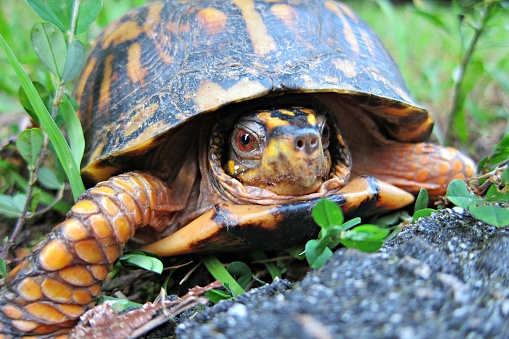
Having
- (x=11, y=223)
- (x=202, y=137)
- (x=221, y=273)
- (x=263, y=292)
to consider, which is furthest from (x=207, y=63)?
(x=11, y=223)

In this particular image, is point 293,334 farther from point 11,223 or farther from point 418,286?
point 11,223

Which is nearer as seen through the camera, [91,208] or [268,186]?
[91,208]

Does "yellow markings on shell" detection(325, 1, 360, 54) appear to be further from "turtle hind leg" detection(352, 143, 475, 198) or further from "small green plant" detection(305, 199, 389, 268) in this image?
"small green plant" detection(305, 199, 389, 268)

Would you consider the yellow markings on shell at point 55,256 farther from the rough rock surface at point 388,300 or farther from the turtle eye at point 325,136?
the turtle eye at point 325,136

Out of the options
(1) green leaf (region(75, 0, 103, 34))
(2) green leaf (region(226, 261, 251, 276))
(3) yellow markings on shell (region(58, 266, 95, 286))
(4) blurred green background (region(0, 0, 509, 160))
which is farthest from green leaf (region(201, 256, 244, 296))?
(4) blurred green background (region(0, 0, 509, 160))

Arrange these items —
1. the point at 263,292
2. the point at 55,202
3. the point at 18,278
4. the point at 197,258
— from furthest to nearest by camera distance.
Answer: the point at 55,202 < the point at 197,258 < the point at 18,278 < the point at 263,292

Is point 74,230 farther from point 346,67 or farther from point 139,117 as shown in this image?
point 346,67
